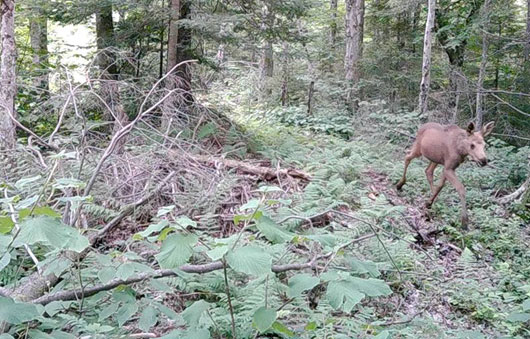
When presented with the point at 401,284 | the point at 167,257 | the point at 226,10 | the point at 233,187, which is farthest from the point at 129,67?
the point at 167,257

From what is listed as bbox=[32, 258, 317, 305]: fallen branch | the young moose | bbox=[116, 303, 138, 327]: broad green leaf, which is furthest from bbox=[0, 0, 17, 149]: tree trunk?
the young moose

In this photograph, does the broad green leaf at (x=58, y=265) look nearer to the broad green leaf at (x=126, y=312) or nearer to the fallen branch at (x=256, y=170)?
the broad green leaf at (x=126, y=312)

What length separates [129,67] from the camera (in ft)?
32.5

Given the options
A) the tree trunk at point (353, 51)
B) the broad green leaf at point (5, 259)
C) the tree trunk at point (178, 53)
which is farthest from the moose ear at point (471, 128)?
the tree trunk at point (353, 51)

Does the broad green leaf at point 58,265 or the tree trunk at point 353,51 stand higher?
the tree trunk at point 353,51

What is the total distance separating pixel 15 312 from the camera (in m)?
1.90

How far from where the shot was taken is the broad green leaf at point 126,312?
232 cm

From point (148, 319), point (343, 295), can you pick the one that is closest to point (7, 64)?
point (148, 319)

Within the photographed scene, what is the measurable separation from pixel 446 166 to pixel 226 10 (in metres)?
5.22

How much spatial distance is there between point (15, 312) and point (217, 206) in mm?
3994

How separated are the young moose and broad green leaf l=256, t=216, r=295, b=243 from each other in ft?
19.3

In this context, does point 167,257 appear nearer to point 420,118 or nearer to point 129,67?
point 129,67

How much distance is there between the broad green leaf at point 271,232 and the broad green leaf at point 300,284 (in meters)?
0.22

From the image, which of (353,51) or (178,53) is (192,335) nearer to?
(178,53)
